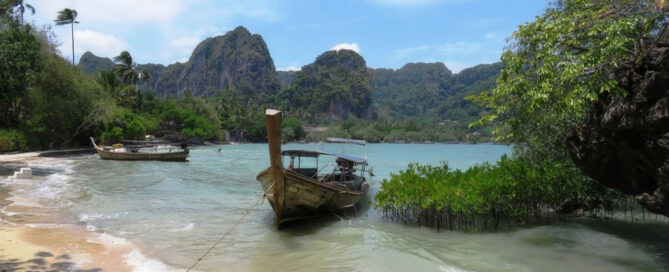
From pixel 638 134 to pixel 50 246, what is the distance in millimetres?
9735

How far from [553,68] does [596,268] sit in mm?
3473

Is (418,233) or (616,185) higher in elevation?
(616,185)

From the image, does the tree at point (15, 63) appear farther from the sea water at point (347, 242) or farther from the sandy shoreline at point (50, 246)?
the sandy shoreline at point (50, 246)

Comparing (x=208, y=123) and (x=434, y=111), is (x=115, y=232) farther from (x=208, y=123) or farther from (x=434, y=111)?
(x=434, y=111)

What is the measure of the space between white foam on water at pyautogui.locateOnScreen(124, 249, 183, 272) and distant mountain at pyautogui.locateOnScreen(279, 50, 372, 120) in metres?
131

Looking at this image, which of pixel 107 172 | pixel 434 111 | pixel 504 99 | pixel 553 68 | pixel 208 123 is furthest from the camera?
pixel 434 111

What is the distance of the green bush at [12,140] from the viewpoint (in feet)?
80.1

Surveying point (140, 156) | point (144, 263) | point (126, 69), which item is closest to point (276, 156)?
point (144, 263)

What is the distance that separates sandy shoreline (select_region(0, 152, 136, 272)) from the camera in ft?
20.0

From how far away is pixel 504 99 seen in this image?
27.9 ft

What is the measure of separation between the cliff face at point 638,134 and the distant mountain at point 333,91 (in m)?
131

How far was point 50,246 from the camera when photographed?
278 inches

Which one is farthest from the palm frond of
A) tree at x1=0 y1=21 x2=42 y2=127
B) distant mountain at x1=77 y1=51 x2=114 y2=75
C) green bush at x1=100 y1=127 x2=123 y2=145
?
distant mountain at x1=77 y1=51 x2=114 y2=75

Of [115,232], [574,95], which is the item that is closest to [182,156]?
[115,232]
